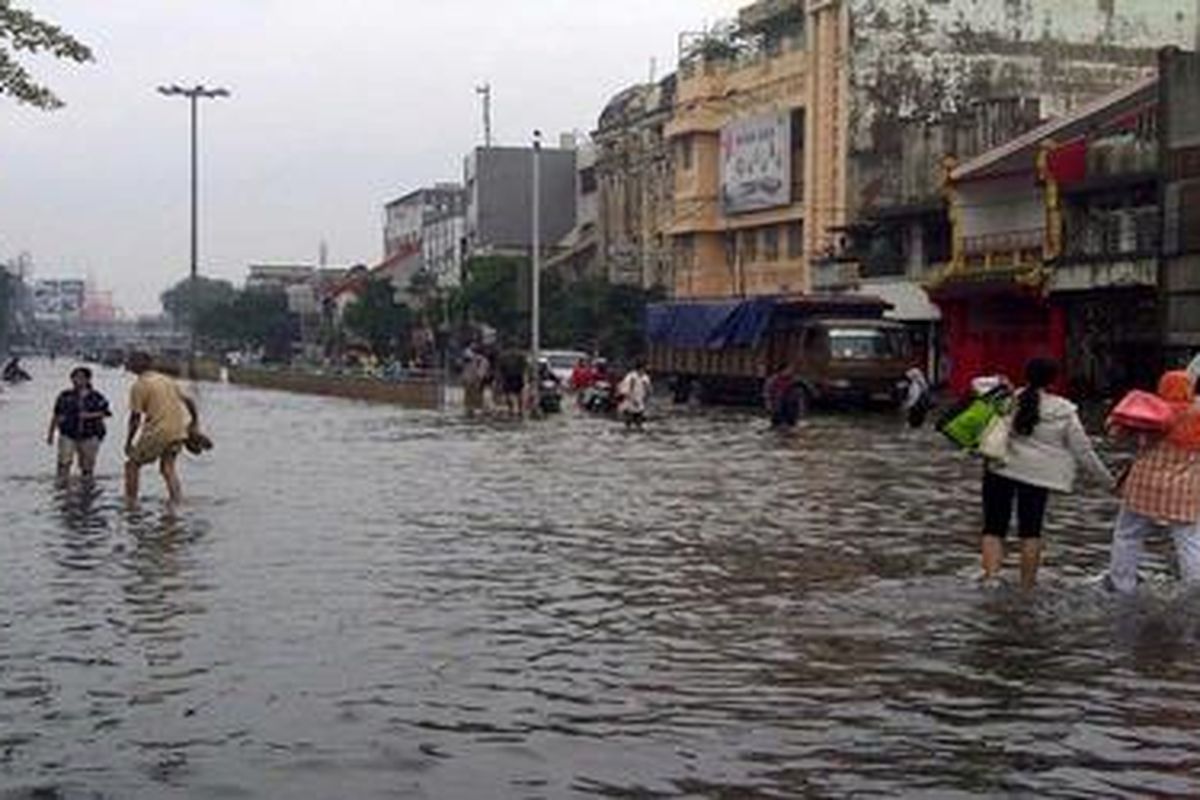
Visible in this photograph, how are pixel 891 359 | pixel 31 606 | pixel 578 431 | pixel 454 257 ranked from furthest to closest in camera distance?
pixel 454 257, pixel 891 359, pixel 578 431, pixel 31 606

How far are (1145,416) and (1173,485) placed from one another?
0.45 metres

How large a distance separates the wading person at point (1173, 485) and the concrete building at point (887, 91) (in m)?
46.8

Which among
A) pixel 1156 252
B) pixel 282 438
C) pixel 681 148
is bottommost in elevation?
pixel 282 438

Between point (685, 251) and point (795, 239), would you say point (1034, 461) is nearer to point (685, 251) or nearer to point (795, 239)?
point (795, 239)

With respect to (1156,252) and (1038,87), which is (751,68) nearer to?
(1038,87)

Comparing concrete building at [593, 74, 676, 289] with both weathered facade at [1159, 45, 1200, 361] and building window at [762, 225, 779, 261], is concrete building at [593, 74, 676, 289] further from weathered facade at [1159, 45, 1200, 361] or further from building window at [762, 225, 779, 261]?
weathered facade at [1159, 45, 1200, 361]

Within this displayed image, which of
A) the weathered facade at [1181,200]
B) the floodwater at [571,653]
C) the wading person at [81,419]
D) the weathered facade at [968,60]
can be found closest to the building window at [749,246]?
the weathered facade at [968,60]

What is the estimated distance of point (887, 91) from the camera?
6481 cm

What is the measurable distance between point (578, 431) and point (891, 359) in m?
11.2

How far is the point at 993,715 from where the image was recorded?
863 centimetres

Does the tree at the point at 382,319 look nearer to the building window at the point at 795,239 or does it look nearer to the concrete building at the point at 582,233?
the concrete building at the point at 582,233

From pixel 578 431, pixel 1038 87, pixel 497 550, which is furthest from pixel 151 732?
pixel 1038 87

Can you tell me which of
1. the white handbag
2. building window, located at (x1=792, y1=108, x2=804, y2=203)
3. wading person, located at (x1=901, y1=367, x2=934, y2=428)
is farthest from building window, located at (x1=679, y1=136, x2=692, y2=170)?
the white handbag

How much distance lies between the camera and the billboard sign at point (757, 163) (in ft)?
226
